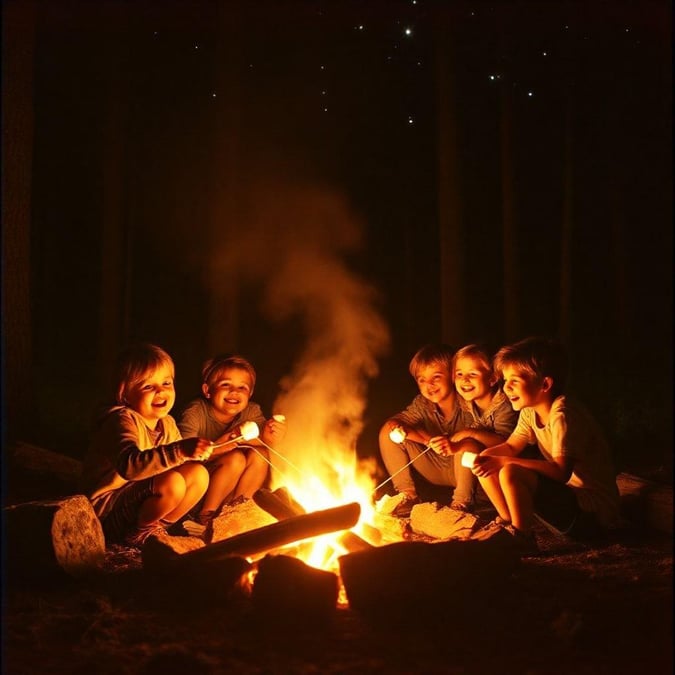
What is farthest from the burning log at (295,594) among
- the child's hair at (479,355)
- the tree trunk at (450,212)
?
the tree trunk at (450,212)

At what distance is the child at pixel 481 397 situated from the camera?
5602mm

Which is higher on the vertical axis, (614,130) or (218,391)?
(614,130)

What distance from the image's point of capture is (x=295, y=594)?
3.42m

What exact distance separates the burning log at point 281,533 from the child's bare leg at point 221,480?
1218mm

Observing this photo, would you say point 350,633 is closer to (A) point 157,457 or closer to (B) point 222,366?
(A) point 157,457

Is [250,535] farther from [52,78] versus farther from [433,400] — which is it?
[52,78]

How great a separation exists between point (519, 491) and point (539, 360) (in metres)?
0.95

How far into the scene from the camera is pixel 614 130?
14.8 meters

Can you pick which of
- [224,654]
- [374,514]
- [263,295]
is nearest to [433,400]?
[374,514]

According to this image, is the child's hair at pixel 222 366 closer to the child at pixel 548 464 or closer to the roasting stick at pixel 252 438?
the roasting stick at pixel 252 438

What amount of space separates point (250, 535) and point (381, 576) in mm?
851

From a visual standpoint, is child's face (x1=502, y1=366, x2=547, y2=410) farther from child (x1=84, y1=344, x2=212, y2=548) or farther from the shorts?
the shorts

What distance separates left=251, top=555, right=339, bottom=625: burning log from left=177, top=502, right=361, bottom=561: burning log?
1.52ft

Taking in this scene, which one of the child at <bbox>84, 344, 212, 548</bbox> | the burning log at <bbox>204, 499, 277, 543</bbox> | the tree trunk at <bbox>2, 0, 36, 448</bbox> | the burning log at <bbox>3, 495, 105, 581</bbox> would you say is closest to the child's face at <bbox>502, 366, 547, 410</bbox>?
the burning log at <bbox>204, 499, 277, 543</bbox>
